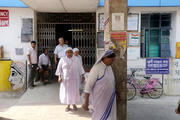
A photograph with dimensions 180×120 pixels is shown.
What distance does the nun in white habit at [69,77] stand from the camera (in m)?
5.17

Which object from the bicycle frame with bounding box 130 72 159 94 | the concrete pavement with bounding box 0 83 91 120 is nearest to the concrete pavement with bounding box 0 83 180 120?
the concrete pavement with bounding box 0 83 91 120

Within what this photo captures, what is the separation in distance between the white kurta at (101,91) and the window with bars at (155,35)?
17.2 feet

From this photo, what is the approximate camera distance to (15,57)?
25.7 feet

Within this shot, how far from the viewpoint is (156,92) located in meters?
7.83

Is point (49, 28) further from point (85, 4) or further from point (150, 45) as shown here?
point (150, 45)

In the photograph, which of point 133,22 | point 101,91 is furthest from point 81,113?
point 133,22

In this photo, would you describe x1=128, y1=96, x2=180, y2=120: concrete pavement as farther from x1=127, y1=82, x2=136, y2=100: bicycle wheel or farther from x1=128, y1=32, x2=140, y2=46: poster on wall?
x1=128, y1=32, x2=140, y2=46: poster on wall

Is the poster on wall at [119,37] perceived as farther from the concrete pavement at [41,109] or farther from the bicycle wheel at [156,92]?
the bicycle wheel at [156,92]

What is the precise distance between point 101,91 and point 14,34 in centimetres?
562

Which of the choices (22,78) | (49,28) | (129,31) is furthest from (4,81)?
(129,31)

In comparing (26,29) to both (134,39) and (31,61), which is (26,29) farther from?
(134,39)

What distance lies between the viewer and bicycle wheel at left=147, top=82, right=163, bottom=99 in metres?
7.79

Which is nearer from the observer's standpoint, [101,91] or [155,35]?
[101,91]

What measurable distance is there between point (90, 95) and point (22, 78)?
5002mm
